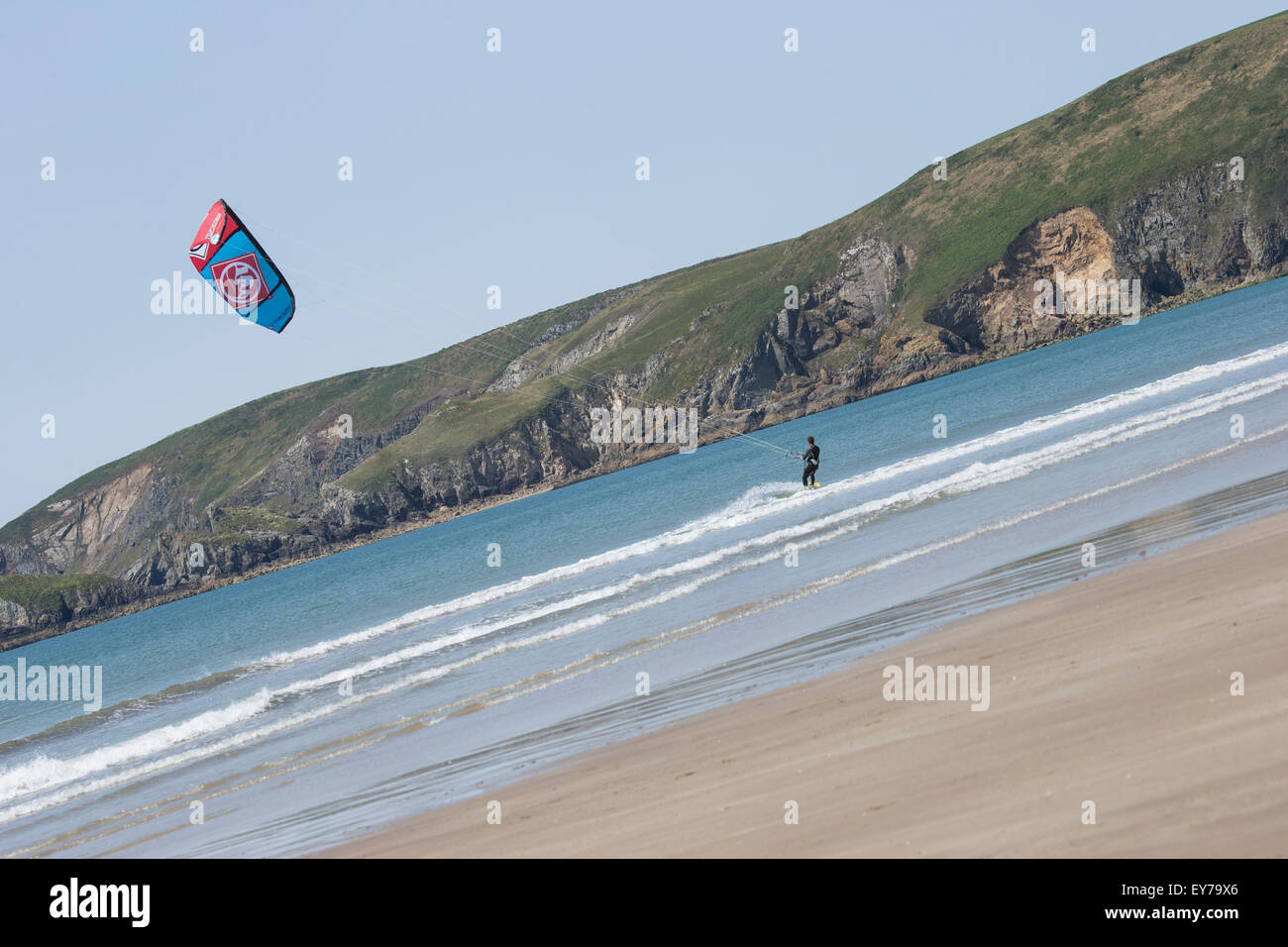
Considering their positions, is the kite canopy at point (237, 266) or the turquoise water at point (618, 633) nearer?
the turquoise water at point (618, 633)

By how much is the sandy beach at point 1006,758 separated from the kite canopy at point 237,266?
19.0m

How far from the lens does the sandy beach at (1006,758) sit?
6.24 metres

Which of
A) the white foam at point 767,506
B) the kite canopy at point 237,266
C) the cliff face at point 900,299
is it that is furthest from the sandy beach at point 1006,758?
the cliff face at point 900,299

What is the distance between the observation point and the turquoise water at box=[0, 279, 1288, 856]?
12.8 metres

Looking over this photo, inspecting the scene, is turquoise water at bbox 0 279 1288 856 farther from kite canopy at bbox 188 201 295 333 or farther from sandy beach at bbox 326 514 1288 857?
kite canopy at bbox 188 201 295 333

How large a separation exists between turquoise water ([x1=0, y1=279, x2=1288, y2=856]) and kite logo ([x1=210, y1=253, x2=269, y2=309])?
951 cm

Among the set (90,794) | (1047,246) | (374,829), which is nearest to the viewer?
(374,829)

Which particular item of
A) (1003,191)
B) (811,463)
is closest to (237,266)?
(811,463)

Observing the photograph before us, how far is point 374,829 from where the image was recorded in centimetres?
1031

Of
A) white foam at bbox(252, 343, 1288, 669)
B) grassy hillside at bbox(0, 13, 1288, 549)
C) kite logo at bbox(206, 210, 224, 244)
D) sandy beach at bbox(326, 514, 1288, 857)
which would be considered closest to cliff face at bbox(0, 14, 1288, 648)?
grassy hillside at bbox(0, 13, 1288, 549)

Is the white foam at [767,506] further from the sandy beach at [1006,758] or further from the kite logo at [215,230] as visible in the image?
the sandy beach at [1006,758]
